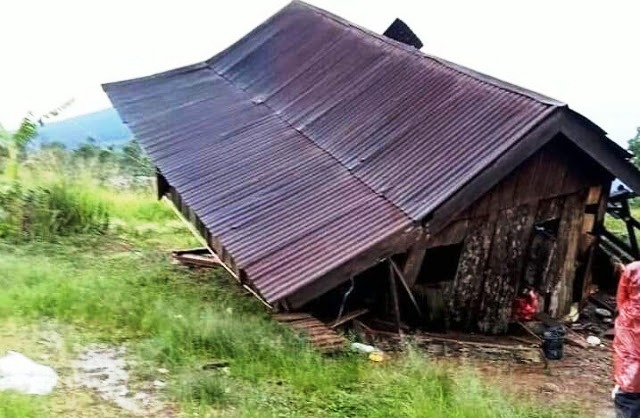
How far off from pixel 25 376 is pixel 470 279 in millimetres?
4615

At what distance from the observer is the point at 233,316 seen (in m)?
7.47

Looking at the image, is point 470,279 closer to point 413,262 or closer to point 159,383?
point 413,262

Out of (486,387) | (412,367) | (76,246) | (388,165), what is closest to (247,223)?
(388,165)

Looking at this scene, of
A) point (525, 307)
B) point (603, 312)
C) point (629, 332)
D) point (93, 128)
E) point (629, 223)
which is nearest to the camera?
point (629, 332)

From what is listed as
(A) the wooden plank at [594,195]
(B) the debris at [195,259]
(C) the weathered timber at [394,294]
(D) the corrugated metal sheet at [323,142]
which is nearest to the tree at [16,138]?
(D) the corrugated metal sheet at [323,142]

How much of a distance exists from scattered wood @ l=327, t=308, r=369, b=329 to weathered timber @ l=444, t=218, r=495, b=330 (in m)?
0.97

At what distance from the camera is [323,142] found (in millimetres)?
9266

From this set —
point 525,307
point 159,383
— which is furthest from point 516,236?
point 159,383

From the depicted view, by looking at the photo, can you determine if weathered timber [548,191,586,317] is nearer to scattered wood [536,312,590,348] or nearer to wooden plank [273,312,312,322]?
scattered wood [536,312,590,348]

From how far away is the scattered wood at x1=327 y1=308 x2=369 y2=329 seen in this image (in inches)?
295

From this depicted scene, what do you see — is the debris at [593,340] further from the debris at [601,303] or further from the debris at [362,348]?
the debris at [362,348]

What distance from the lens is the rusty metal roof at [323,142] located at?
7355 millimetres

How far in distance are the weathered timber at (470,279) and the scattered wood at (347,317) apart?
97 centimetres

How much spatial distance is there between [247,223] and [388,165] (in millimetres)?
1644
